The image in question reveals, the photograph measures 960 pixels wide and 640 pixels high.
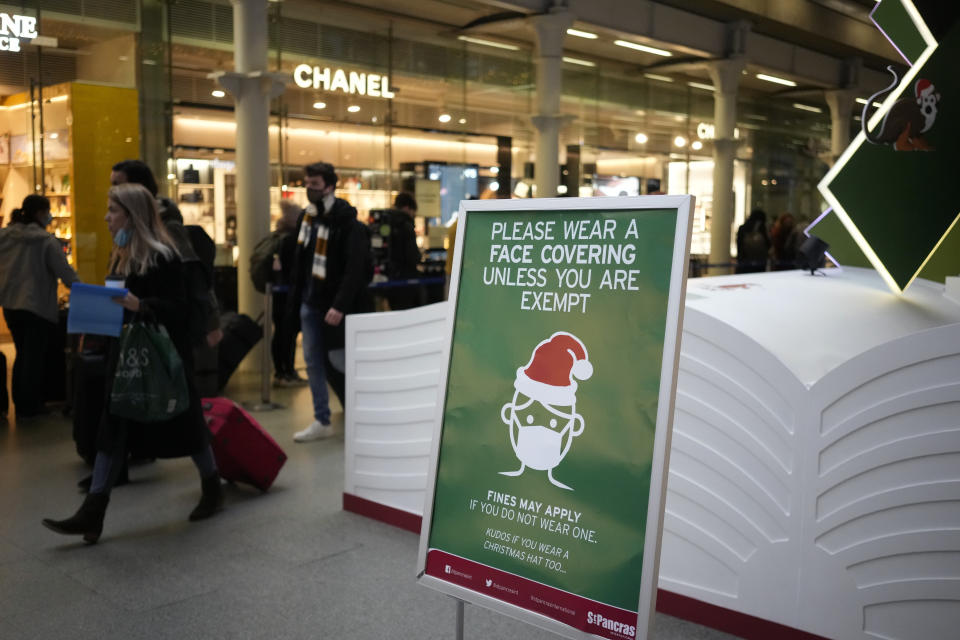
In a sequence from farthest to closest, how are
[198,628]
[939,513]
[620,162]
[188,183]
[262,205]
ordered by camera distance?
[620,162] < [188,183] < [262,205] < [198,628] < [939,513]

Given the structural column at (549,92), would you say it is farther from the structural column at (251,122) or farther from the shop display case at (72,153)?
the shop display case at (72,153)

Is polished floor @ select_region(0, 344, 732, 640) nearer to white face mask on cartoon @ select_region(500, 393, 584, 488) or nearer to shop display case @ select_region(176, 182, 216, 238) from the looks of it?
white face mask on cartoon @ select_region(500, 393, 584, 488)

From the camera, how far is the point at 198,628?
3.16 m

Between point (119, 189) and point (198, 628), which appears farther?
point (119, 189)

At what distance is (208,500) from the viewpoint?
14.6ft

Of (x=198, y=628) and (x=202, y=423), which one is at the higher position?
(x=202, y=423)

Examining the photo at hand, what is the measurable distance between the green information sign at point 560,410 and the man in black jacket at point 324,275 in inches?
137

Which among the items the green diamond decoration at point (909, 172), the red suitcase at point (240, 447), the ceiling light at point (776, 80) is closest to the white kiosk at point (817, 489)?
the green diamond decoration at point (909, 172)

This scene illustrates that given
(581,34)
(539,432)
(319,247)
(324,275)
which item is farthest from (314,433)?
(581,34)

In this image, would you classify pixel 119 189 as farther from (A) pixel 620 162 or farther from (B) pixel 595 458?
(A) pixel 620 162

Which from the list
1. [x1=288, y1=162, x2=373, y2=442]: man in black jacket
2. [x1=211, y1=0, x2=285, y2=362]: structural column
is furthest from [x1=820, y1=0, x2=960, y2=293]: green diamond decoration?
[x1=211, y1=0, x2=285, y2=362]: structural column

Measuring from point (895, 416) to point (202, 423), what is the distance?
298cm

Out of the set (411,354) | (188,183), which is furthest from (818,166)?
(411,354)

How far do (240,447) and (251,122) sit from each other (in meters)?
4.86
